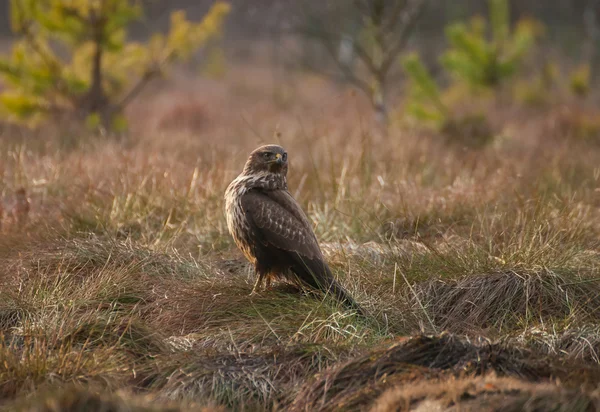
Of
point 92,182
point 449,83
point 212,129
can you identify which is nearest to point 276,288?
point 92,182

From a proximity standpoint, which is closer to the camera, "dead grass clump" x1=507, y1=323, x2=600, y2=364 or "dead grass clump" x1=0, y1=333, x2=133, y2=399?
"dead grass clump" x1=0, y1=333, x2=133, y2=399

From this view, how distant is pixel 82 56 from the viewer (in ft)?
31.8

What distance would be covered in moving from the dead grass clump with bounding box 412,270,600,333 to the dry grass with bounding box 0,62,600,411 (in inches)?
0.4

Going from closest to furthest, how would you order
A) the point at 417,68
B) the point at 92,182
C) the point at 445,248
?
1. the point at 445,248
2. the point at 92,182
3. the point at 417,68

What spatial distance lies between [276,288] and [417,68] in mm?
6970

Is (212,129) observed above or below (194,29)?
below

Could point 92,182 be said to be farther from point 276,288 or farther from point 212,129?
point 212,129

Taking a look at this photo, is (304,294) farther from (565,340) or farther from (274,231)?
(565,340)

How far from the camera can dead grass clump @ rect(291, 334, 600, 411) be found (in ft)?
11.0

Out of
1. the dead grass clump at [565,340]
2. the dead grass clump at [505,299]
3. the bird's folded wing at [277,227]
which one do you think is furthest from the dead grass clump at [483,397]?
the bird's folded wing at [277,227]

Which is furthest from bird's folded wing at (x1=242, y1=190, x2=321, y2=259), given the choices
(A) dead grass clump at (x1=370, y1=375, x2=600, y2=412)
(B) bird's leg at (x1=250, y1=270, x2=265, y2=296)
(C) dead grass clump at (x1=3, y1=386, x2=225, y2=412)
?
(C) dead grass clump at (x1=3, y1=386, x2=225, y2=412)

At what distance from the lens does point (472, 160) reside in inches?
305

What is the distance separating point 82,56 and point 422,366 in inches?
291

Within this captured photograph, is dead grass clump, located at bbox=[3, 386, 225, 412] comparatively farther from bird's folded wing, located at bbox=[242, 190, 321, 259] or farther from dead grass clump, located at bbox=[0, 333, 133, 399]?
bird's folded wing, located at bbox=[242, 190, 321, 259]
